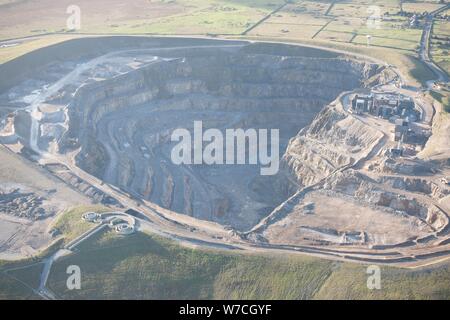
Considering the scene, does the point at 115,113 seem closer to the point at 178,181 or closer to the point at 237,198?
the point at 178,181

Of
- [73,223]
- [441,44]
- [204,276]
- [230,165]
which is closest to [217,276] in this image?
[204,276]

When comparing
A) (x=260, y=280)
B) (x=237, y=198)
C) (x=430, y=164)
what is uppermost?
(x=430, y=164)

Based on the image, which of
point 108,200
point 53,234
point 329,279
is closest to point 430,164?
point 329,279

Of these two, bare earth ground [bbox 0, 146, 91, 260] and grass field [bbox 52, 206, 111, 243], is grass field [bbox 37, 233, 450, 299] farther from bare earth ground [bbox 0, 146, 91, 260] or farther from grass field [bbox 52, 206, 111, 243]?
bare earth ground [bbox 0, 146, 91, 260]

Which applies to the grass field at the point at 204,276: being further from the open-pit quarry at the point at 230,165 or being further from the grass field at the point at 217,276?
the open-pit quarry at the point at 230,165

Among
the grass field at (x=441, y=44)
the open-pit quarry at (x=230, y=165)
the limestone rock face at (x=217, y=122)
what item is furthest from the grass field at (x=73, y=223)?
the grass field at (x=441, y=44)

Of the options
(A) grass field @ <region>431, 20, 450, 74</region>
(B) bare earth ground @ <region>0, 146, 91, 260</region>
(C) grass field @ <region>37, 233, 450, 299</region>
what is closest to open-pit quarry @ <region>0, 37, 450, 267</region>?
(B) bare earth ground @ <region>0, 146, 91, 260</region>

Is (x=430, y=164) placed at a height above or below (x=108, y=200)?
above

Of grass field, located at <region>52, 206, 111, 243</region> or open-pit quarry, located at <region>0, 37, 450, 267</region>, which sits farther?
open-pit quarry, located at <region>0, 37, 450, 267</region>

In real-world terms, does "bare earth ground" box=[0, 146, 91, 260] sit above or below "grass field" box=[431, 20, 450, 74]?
below
